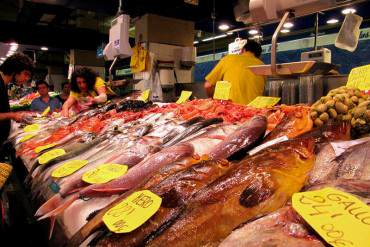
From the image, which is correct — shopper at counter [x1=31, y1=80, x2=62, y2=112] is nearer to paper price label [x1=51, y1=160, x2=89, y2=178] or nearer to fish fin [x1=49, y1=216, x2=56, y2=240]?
paper price label [x1=51, y1=160, x2=89, y2=178]

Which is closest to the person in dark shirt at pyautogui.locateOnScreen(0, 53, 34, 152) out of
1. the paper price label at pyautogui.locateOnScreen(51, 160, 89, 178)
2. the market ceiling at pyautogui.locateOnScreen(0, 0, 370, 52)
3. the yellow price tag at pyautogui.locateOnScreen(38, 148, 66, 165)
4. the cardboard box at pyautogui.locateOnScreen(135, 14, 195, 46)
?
the yellow price tag at pyautogui.locateOnScreen(38, 148, 66, 165)

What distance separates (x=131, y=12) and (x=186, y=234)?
891cm

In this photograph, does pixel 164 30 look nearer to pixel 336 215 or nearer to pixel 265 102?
pixel 265 102

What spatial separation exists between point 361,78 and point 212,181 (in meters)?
1.38

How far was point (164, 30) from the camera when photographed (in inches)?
346

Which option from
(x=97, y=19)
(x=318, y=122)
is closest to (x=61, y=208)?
(x=318, y=122)

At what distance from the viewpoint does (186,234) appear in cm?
98

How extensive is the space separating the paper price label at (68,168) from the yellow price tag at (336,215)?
1500 millimetres

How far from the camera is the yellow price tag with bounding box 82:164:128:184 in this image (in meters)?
1.67

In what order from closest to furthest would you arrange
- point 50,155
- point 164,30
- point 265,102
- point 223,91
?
point 50,155 < point 265,102 < point 223,91 < point 164,30

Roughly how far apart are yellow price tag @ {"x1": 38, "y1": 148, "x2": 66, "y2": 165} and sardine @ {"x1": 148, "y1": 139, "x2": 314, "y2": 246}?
1629 mm

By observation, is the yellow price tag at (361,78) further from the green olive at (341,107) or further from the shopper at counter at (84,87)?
the shopper at counter at (84,87)

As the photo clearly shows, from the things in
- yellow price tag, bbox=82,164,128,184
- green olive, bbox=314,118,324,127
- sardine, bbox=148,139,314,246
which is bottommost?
yellow price tag, bbox=82,164,128,184

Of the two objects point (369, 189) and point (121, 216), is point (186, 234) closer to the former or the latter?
point (121, 216)
